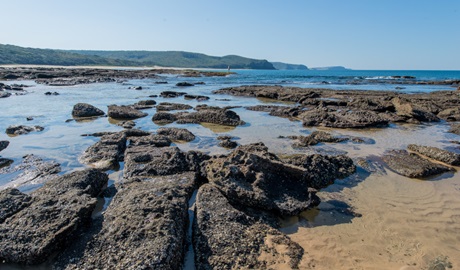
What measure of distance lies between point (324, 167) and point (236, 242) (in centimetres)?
395

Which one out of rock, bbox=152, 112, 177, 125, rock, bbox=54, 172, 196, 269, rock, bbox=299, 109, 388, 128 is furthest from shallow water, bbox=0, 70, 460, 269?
rock, bbox=54, 172, 196, 269

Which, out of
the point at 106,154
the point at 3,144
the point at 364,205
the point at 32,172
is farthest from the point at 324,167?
the point at 3,144

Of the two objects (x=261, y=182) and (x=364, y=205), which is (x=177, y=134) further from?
(x=364, y=205)

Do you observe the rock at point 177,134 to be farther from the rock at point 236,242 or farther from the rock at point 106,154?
the rock at point 236,242

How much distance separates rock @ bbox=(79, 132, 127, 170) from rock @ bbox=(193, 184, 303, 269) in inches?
153

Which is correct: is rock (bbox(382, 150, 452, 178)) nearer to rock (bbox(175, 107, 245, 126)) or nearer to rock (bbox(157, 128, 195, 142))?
rock (bbox(157, 128, 195, 142))

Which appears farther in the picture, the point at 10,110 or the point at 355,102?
the point at 355,102

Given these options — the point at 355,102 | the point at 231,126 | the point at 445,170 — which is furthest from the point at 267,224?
the point at 355,102

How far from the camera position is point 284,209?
552 centimetres

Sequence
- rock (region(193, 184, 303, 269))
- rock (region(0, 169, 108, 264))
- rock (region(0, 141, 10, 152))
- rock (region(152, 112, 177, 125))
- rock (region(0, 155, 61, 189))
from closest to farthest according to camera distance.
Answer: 1. rock (region(0, 169, 108, 264))
2. rock (region(193, 184, 303, 269))
3. rock (region(0, 155, 61, 189))
4. rock (region(0, 141, 10, 152))
5. rock (region(152, 112, 177, 125))

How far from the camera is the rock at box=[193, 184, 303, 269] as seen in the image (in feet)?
13.9

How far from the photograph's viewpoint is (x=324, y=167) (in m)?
7.60

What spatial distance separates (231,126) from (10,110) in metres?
13.9

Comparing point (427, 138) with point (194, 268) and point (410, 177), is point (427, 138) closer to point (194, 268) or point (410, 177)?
point (410, 177)
